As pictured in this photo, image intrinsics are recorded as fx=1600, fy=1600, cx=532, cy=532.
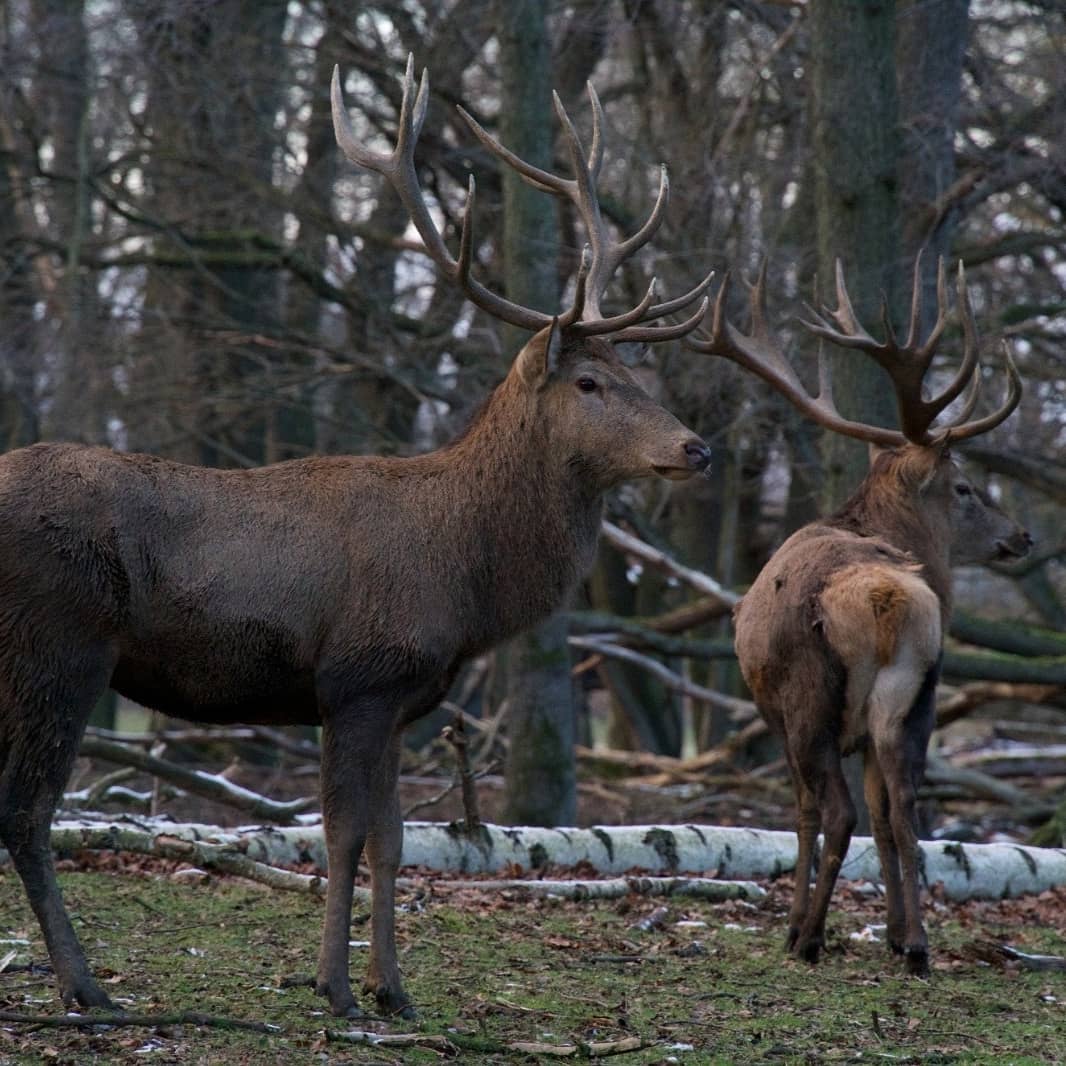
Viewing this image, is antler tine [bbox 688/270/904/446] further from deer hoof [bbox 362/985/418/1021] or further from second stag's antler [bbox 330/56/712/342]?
deer hoof [bbox 362/985/418/1021]

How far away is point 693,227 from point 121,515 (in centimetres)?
810

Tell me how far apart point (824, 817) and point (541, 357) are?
2629 millimetres

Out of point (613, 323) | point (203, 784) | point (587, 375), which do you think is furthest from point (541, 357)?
point (203, 784)

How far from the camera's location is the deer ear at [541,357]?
6523mm

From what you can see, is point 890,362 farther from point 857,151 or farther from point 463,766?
point 463,766

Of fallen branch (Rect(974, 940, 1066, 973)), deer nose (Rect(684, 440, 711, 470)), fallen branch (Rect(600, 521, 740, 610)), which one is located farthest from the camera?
fallen branch (Rect(600, 521, 740, 610))

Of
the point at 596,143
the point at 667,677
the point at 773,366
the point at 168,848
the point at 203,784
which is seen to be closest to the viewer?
the point at 596,143

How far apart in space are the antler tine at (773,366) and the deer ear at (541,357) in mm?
2716

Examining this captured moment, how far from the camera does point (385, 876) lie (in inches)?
243

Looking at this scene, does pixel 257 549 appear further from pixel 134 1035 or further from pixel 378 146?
pixel 378 146

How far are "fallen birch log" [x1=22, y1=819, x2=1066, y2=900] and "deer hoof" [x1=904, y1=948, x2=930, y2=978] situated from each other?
2.09 meters

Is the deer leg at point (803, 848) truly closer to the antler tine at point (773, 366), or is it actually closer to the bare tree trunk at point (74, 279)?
the antler tine at point (773, 366)

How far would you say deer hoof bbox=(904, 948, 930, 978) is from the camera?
7.16m

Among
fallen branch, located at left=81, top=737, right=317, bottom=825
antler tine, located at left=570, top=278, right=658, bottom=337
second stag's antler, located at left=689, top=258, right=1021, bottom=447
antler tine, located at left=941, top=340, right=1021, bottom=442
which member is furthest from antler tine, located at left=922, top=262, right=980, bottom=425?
fallen branch, located at left=81, top=737, right=317, bottom=825
